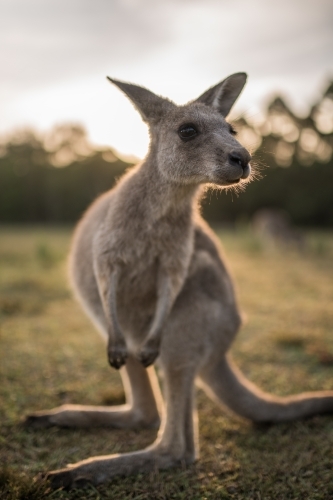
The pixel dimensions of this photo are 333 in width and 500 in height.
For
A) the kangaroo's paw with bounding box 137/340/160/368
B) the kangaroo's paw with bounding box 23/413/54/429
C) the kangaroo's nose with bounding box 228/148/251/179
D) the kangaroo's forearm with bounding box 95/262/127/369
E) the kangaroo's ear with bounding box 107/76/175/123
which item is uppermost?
the kangaroo's ear with bounding box 107/76/175/123

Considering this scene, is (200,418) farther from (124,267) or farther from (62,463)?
(124,267)

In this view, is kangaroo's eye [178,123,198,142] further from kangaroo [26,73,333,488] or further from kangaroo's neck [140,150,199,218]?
kangaroo's neck [140,150,199,218]

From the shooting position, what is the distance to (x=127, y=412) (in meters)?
2.75

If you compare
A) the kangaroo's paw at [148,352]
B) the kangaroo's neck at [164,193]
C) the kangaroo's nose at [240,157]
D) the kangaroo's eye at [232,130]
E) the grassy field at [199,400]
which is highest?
the kangaroo's eye at [232,130]

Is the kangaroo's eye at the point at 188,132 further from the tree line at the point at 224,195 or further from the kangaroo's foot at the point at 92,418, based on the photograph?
the tree line at the point at 224,195

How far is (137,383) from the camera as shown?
8.98ft

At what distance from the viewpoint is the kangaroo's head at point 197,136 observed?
2.17 m

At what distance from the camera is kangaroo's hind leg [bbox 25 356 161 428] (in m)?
2.67

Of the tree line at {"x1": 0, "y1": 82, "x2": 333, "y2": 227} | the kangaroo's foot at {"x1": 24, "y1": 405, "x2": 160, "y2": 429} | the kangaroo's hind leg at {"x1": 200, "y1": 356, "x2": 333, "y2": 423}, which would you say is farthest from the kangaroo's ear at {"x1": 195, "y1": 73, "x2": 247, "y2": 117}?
the tree line at {"x1": 0, "y1": 82, "x2": 333, "y2": 227}

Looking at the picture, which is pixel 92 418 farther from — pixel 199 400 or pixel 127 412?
pixel 199 400

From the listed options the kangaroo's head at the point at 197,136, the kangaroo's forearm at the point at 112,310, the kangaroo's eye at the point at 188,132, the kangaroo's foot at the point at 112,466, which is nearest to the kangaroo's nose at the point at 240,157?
the kangaroo's head at the point at 197,136

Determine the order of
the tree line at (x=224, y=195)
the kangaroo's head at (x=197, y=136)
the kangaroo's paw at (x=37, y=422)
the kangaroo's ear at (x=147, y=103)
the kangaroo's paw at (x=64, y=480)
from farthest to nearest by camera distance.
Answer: the tree line at (x=224, y=195)
the kangaroo's paw at (x=37, y=422)
the kangaroo's ear at (x=147, y=103)
the kangaroo's head at (x=197, y=136)
the kangaroo's paw at (x=64, y=480)

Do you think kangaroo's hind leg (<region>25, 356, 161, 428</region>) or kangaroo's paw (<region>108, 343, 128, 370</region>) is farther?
kangaroo's hind leg (<region>25, 356, 161, 428</region>)

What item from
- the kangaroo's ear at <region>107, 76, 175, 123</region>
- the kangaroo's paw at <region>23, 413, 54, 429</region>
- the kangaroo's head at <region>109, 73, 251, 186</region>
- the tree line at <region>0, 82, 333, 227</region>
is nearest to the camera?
the kangaroo's head at <region>109, 73, 251, 186</region>
